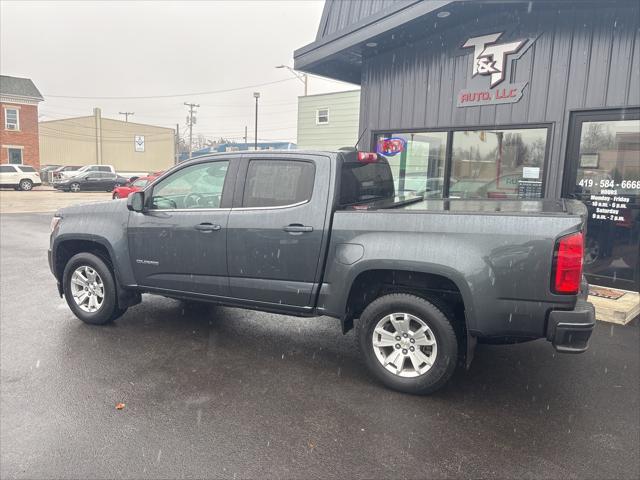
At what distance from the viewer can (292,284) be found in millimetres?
4348

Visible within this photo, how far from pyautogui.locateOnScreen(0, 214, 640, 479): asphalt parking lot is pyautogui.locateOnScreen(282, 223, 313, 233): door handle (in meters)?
1.23

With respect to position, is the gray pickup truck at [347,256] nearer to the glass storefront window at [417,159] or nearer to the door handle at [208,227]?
the door handle at [208,227]

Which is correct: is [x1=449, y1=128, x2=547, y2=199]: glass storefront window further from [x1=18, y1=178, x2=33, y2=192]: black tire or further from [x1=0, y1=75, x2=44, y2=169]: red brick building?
[x1=0, y1=75, x2=44, y2=169]: red brick building

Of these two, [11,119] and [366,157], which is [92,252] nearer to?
[366,157]

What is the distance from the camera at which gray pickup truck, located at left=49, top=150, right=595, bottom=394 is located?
3.47 meters

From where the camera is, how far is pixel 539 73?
7191mm

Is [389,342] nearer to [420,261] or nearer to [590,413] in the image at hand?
[420,261]

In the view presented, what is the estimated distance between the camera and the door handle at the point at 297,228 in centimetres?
423

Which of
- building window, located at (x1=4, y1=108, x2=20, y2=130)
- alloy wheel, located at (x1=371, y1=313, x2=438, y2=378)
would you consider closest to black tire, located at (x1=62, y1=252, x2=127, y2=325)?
alloy wheel, located at (x1=371, y1=313, x2=438, y2=378)

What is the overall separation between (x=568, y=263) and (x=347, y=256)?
63.0 inches

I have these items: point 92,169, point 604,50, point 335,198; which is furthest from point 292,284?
point 92,169

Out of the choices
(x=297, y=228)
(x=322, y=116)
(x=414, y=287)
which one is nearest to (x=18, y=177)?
(x=322, y=116)

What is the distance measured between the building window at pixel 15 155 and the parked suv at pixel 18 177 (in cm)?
764

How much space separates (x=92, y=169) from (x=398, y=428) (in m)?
35.9
